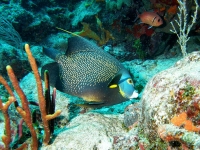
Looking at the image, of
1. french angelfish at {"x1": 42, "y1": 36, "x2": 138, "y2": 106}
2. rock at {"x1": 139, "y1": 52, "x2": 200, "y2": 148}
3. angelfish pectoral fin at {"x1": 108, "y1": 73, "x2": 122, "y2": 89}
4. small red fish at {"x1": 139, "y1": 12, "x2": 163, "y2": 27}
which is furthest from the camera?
small red fish at {"x1": 139, "y1": 12, "x2": 163, "y2": 27}

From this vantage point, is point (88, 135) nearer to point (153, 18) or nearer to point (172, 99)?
point (172, 99)

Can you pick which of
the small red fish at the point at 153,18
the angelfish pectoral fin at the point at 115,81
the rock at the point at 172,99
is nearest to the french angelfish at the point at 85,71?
the angelfish pectoral fin at the point at 115,81

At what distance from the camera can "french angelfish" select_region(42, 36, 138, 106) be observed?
2180 millimetres

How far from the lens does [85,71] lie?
2236mm

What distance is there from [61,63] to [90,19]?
4865 mm

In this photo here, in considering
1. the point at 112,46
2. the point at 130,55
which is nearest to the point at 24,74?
the point at 112,46

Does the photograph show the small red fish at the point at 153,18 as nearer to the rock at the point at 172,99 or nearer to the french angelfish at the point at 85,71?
the french angelfish at the point at 85,71

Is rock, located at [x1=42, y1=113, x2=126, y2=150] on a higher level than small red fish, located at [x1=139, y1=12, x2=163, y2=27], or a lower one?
lower

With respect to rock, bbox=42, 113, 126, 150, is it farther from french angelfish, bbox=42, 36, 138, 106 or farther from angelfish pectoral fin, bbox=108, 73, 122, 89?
angelfish pectoral fin, bbox=108, 73, 122, 89

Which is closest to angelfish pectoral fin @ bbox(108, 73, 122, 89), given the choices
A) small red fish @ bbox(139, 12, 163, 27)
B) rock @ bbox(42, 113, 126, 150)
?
rock @ bbox(42, 113, 126, 150)

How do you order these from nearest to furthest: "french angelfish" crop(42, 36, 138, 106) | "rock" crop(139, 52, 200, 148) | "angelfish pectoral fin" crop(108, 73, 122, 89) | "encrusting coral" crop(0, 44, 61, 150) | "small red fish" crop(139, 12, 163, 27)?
"rock" crop(139, 52, 200, 148), "encrusting coral" crop(0, 44, 61, 150), "angelfish pectoral fin" crop(108, 73, 122, 89), "french angelfish" crop(42, 36, 138, 106), "small red fish" crop(139, 12, 163, 27)

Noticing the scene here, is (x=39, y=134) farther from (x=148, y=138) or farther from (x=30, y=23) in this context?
(x=30, y=23)

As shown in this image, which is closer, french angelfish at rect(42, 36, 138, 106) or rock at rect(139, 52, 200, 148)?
rock at rect(139, 52, 200, 148)

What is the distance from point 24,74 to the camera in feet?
15.2
